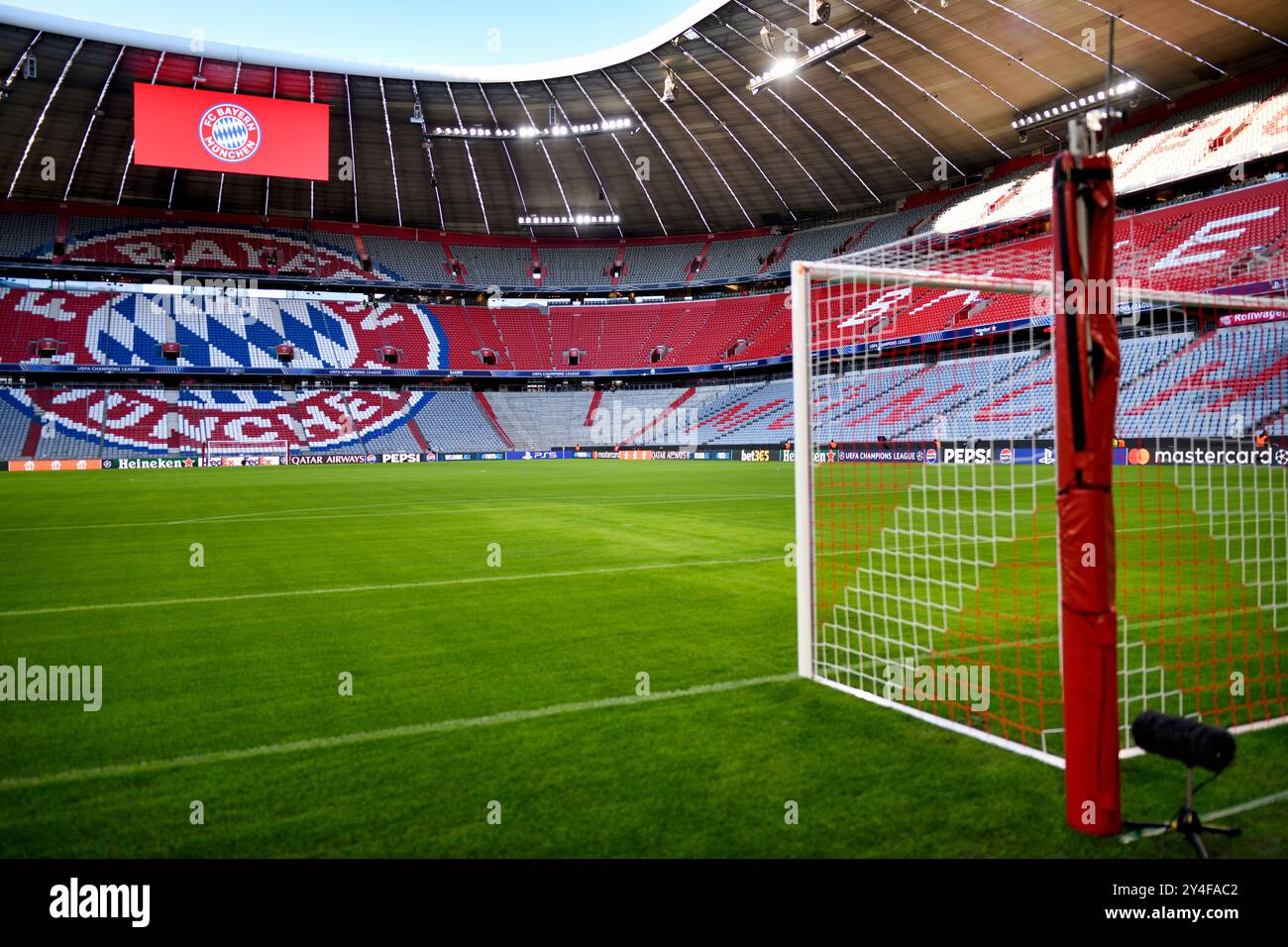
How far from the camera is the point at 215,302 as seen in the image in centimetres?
5016

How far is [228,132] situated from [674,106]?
63.4 ft

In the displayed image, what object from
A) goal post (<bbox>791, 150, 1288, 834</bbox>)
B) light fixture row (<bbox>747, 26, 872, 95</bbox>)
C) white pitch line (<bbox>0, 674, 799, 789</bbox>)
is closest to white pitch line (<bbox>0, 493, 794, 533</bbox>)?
goal post (<bbox>791, 150, 1288, 834</bbox>)

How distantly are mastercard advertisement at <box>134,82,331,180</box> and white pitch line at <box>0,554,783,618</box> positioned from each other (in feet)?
104

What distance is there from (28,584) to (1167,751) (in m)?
9.39

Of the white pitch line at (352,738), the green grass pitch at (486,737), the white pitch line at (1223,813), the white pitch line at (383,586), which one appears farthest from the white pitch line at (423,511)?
the white pitch line at (1223,813)

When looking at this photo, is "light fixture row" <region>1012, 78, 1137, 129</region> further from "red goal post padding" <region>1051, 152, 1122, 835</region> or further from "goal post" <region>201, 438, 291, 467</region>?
"goal post" <region>201, 438, 291, 467</region>

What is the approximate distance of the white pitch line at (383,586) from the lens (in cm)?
691

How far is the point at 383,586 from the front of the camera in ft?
25.6

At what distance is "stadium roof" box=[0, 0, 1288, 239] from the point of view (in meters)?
29.3

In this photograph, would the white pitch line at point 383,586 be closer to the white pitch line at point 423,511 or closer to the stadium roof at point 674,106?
the white pitch line at point 423,511

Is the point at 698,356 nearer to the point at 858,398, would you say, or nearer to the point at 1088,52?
Result: the point at 858,398

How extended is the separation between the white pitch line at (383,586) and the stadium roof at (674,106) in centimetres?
2588
